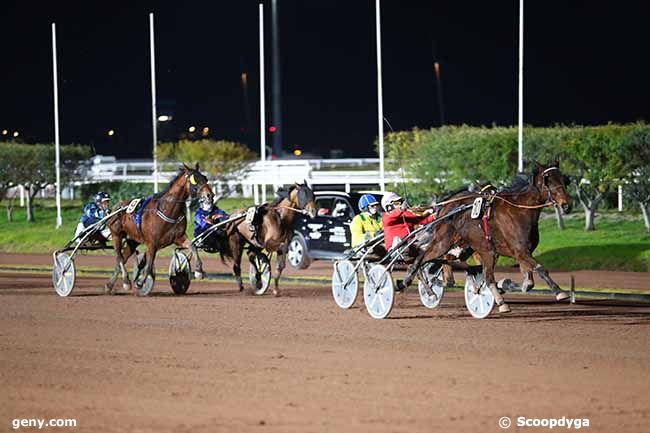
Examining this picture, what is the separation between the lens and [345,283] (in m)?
16.3

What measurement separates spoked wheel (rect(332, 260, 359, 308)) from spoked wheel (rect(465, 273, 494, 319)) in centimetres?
155

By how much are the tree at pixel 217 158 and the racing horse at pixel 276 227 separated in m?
16.9

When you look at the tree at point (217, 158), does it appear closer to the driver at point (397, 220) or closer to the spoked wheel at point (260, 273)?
the spoked wheel at point (260, 273)

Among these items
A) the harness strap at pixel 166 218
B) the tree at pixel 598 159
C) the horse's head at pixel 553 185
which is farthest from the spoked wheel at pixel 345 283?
the tree at pixel 598 159

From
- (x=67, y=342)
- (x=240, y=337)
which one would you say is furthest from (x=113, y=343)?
(x=240, y=337)

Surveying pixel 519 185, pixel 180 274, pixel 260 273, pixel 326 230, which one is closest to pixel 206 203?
pixel 180 274

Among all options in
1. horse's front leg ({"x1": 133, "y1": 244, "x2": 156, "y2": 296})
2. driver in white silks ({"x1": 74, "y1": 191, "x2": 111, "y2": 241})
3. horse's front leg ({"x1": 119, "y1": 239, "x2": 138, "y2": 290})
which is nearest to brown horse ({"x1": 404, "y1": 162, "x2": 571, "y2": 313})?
horse's front leg ({"x1": 133, "y1": 244, "x2": 156, "y2": 296})

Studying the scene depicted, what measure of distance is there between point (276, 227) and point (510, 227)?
5.25m

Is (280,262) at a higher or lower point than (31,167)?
lower

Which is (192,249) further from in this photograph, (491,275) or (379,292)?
(491,275)

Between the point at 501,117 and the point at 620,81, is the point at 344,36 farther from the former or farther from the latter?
the point at 620,81

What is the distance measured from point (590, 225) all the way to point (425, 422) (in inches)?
810

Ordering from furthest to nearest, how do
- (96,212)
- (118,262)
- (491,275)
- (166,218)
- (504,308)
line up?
(96,212) → (118,262) → (166,218) → (504,308) → (491,275)

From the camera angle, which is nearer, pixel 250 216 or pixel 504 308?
pixel 504 308
